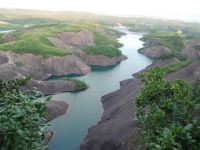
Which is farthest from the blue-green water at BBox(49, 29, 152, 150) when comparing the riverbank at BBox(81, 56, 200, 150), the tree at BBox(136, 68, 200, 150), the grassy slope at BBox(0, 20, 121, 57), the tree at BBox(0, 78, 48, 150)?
the tree at BBox(0, 78, 48, 150)

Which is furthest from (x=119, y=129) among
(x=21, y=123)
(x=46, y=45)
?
(x=46, y=45)

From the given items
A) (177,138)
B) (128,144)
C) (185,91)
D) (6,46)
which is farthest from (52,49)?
(177,138)

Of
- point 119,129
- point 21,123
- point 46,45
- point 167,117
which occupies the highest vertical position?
point 21,123

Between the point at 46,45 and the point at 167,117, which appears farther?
the point at 46,45

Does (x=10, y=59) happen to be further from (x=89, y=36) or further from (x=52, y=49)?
(x=89, y=36)

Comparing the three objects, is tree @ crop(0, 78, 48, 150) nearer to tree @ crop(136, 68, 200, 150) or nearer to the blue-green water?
tree @ crop(136, 68, 200, 150)

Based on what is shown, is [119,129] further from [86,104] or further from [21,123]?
[21,123]
